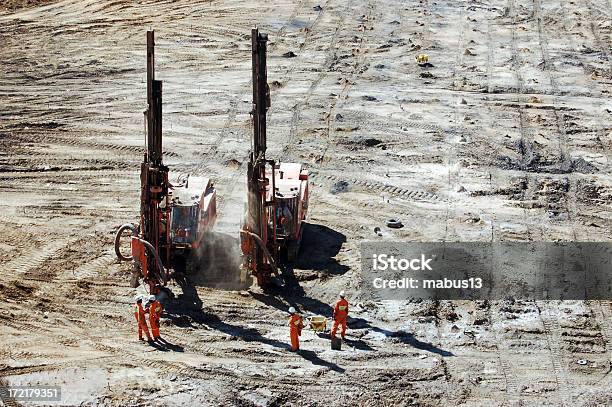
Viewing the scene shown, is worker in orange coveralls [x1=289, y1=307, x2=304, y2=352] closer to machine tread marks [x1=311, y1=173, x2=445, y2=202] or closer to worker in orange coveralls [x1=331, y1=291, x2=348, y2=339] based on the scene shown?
worker in orange coveralls [x1=331, y1=291, x2=348, y2=339]

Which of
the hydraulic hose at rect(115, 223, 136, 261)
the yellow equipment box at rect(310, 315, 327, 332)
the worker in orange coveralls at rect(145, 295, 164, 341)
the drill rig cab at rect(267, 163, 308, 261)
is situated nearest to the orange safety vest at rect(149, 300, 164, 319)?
the worker in orange coveralls at rect(145, 295, 164, 341)

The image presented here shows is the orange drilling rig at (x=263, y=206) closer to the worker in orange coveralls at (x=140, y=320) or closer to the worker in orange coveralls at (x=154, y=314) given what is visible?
the worker in orange coveralls at (x=154, y=314)

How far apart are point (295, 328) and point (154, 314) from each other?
2862mm

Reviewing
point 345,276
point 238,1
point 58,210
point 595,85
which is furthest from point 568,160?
point 238,1

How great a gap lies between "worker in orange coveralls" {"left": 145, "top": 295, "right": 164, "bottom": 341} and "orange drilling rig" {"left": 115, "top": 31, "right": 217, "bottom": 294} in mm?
1293

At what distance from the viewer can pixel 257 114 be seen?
24141 mm

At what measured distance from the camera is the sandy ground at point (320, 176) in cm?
2153

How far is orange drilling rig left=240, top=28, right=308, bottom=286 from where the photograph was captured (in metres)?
24.0

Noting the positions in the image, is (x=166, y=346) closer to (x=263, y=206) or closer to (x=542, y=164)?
(x=263, y=206)

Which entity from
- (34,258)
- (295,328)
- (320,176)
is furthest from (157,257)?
(320,176)

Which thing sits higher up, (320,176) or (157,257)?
(157,257)

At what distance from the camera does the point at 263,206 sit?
2436cm

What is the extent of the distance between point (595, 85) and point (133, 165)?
A: 1726 centimetres

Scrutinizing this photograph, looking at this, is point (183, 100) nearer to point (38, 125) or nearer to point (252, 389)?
point (38, 125)
